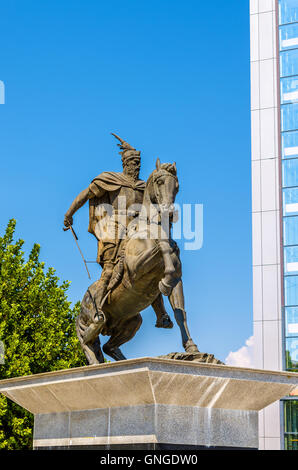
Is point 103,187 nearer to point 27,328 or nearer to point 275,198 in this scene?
point 27,328

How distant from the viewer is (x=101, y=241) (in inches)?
449

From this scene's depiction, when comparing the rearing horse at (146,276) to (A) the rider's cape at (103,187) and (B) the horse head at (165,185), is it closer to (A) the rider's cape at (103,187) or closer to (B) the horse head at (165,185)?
(B) the horse head at (165,185)

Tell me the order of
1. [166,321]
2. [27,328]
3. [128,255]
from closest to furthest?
[128,255], [166,321], [27,328]

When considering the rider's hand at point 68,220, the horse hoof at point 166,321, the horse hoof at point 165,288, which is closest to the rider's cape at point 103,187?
the rider's hand at point 68,220

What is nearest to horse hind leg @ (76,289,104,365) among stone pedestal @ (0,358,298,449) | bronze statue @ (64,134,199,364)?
bronze statue @ (64,134,199,364)

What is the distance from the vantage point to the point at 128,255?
10.4 meters

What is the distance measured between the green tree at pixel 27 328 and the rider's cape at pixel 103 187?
1357 cm

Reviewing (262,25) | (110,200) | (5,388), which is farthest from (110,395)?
(262,25)

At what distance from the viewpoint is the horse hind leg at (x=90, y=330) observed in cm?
1109

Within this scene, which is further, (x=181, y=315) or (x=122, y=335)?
(x=122, y=335)

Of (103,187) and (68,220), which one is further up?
(103,187)

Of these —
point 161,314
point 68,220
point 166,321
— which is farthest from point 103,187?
point 166,321

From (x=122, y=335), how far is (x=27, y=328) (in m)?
15.3

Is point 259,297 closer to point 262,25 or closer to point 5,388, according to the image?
point 262,25
